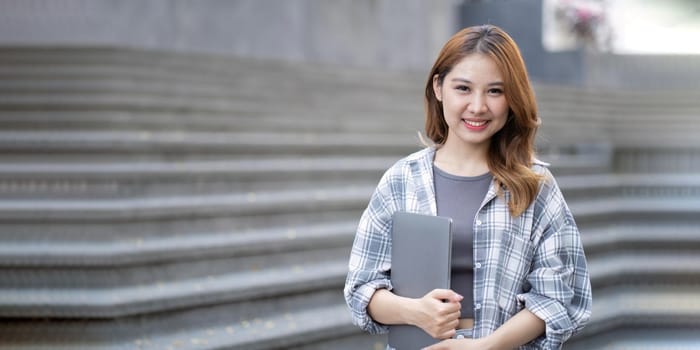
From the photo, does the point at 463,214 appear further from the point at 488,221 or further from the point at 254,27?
the point at 254,27

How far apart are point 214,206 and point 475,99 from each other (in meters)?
3.10

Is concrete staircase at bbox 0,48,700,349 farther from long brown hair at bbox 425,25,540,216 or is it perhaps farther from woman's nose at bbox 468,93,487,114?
woman's nose at bbox 468,93,487,114

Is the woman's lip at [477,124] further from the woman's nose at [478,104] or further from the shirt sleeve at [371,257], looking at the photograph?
the shirt sleeve at [371,257]

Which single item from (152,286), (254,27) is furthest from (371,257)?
(254,27)

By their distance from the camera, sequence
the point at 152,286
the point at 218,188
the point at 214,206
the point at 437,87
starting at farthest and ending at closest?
the point at 218,188, the point at 214,206, the point at 152,286, the point at 437,87

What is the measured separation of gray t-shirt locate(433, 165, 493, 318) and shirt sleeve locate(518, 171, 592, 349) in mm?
141

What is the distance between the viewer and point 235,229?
4910 mm

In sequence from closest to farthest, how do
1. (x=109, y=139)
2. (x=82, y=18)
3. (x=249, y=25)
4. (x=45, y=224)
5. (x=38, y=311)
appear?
(x=38, y=311) → (x=45, y=224) → (x=109, y=139) → (x=82, y=18) → (x=249, y=25)

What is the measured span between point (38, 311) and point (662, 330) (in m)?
4.04

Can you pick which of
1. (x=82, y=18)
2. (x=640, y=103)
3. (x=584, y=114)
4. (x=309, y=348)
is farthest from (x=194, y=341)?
(x=640, y=103)

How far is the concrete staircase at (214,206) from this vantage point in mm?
4086

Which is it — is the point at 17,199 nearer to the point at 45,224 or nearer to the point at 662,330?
the point at 45,224

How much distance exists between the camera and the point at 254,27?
1001 centimetres

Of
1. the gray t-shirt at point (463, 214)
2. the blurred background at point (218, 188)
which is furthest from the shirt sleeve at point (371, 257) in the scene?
the blurred background at point (218, 188)
